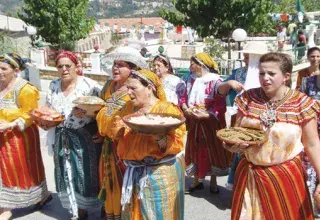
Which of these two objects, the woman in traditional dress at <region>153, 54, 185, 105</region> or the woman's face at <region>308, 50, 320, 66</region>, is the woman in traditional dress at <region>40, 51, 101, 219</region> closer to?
the woman in traditional dress at <region>153, 54, 185, 105</region>

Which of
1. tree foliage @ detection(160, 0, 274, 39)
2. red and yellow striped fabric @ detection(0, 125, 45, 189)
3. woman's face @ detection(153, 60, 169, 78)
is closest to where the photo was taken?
red and yellow striped fabric @ detection(0, 125, 45, 189)

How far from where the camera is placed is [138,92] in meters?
3.32

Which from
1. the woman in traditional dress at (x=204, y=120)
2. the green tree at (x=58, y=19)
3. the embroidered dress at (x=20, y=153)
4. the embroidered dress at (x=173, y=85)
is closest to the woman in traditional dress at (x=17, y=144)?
the embroidered dress at (x=20, y=153)

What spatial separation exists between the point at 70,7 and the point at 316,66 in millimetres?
18768

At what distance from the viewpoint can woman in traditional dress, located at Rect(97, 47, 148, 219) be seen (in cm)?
377

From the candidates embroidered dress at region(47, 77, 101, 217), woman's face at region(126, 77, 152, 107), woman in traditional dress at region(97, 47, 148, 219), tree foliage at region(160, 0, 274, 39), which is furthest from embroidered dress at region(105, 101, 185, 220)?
tree foliage at region(160, 0, 274, 39)

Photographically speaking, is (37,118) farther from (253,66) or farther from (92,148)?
(253,66)

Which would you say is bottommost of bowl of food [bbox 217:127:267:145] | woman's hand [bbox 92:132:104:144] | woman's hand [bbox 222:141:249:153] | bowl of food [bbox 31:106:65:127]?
woman's hand [bbox 92:132:104:144]

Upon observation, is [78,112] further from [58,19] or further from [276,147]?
[58,19]

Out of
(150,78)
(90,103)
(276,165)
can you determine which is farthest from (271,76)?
(90,103)

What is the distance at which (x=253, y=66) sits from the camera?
4.18 meters

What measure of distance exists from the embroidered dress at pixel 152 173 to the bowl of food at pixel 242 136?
49 cm

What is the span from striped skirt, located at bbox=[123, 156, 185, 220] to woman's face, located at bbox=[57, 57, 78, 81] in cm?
124

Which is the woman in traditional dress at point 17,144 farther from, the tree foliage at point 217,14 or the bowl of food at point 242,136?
the tree foliage at point 217,14
